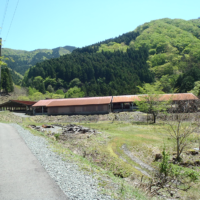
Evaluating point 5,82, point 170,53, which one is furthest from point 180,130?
point 170,53

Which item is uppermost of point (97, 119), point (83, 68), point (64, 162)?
point (83, 68)

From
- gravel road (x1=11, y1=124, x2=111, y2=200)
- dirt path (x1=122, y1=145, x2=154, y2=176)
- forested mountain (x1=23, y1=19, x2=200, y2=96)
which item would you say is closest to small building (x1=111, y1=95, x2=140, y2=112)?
forested mountain (x1=23, y1=19, x2=200, y2=96)

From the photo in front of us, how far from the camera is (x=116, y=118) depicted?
45094 mm

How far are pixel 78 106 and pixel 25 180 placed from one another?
48066 millimetres

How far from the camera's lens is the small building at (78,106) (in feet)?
179

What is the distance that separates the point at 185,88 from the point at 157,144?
55499 millimetres

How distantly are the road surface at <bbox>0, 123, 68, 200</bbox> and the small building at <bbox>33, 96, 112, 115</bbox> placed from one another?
43.3 m

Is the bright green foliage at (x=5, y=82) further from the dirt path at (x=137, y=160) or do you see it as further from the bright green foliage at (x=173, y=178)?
the bright green foliage at (x=173, y=178)

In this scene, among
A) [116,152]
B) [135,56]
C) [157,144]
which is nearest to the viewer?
[116,152]

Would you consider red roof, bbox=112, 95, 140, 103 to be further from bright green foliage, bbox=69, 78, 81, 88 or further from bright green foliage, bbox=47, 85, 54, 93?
bright green foliage, bbox=69, 78, 81, 88

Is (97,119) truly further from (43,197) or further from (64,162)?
(43,197)

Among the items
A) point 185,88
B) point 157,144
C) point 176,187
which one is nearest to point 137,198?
point 176,187

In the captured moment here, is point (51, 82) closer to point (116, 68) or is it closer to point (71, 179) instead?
point (116, 68)

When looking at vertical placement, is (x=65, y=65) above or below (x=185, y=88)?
above
